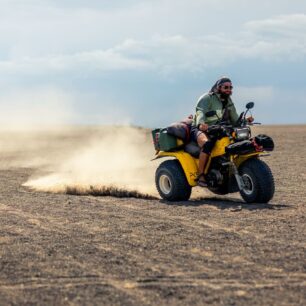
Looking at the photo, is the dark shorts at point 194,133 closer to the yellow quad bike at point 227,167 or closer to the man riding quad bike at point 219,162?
the man riding quad bike at point 219,162

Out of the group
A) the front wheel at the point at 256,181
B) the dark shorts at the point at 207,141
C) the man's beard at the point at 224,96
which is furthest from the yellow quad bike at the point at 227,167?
the man's beard at the point at 224,96

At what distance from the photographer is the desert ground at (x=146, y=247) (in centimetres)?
619

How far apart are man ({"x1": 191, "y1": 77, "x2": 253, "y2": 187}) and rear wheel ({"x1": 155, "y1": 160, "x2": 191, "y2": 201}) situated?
357 millimetres

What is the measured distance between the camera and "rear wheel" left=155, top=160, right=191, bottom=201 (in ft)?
41.0

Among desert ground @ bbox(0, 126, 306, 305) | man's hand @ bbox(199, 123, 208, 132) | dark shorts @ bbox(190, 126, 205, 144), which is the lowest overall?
desert ground @ bbox(0, 126, 306, 305)

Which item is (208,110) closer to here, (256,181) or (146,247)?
(256,181)

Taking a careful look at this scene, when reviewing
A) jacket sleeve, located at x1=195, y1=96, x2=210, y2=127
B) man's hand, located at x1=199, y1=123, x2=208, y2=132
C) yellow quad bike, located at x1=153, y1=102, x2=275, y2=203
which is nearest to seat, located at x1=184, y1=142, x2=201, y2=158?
yellow quad bike, located at x1=153, y1=102, x2=275, y2=203

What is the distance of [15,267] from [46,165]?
1744 cm

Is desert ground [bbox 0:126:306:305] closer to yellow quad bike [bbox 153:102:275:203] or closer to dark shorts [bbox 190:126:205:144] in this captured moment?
yellow quad bike [bbox 153:102:275:203]

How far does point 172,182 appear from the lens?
494 inches

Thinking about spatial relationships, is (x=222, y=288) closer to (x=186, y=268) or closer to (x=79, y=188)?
(x=186, y=268)

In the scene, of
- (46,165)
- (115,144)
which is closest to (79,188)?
(46,165)

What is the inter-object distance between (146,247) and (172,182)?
178 inches

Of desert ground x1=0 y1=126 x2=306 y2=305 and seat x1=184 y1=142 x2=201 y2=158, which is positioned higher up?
seat x1=184 y1=142 x2=201 y2=158
